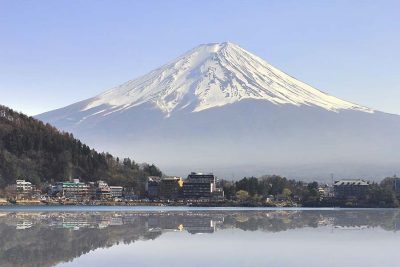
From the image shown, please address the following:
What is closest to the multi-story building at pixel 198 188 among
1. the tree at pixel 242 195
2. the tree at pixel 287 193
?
the tree at pixel 242 195

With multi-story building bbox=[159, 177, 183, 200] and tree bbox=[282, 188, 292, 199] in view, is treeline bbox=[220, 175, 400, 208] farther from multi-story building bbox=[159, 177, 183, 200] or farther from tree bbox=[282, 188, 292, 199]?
multi-story building bbox=[159, 177, 183, 200]

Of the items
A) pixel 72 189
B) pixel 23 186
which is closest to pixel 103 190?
pixel 72 189

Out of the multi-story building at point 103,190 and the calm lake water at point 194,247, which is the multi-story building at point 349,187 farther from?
the calm lake water at point 194,247

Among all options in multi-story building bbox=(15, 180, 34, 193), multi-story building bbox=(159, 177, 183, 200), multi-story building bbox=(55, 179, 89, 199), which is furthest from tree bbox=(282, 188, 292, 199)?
multi-story building bbox=(15, 180, 34, 193)

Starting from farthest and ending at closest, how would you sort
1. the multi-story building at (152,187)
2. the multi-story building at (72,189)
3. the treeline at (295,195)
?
1. the multi-story building at (152,187)
2. the multi-story building at (72,189)
3. the treeline at (295,195)

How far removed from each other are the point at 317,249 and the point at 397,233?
7.91 m

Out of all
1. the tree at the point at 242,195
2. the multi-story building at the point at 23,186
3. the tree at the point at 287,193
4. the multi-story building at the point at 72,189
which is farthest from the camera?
the tree at the point at 287,193

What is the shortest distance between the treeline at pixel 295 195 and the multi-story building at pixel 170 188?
Result: 859 centimetres

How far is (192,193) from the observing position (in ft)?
365

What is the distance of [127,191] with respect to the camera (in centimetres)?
10906

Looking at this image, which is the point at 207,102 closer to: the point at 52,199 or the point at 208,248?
the point at 52,199

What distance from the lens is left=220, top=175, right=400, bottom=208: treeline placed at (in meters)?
87.2

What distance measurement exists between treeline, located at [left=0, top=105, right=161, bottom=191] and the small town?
7.44 ft

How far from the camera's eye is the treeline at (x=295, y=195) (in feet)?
286
